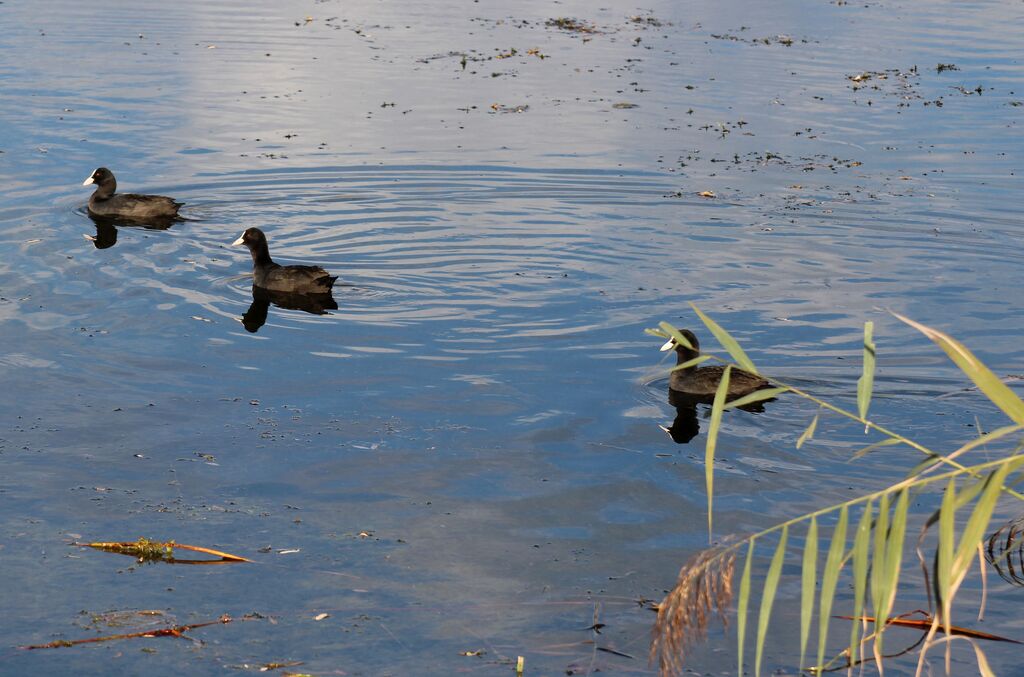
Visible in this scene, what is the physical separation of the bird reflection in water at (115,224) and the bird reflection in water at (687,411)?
26.3ft

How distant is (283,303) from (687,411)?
4703 mm

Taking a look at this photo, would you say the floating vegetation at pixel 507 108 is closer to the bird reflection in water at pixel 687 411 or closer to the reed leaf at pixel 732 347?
the bird reflection in water at pixel 687 411

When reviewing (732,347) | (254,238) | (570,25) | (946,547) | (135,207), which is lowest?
(135,207)

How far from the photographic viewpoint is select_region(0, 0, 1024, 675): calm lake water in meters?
7.56

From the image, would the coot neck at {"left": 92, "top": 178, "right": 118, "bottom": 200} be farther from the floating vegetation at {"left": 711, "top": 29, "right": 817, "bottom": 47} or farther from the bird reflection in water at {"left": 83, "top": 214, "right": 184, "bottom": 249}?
the floating vegetation at {"left": 711, "top": 29, "right": 817, "bottom": 47}

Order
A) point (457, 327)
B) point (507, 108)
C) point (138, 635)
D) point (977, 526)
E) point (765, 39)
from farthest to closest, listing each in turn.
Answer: point (765, 39) < point (507, 108) < point (457, 327) < point (138, 635) < point (977, 526)

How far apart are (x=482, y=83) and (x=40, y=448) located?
1666 cm

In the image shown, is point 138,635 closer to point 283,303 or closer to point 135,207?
point 283,303

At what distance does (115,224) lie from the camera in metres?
16.7

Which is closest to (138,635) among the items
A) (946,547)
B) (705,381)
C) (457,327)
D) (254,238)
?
(946,547)

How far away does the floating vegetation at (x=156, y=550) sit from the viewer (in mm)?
7892

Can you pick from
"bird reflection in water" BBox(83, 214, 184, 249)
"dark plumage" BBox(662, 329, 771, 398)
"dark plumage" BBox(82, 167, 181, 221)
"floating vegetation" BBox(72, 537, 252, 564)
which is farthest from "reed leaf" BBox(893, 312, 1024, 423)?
"dark plumage" BBox(82, 167, 181, 221)

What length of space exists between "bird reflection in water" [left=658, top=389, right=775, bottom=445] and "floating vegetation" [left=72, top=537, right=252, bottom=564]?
3990mm

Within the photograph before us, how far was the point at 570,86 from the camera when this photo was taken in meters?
24.4
